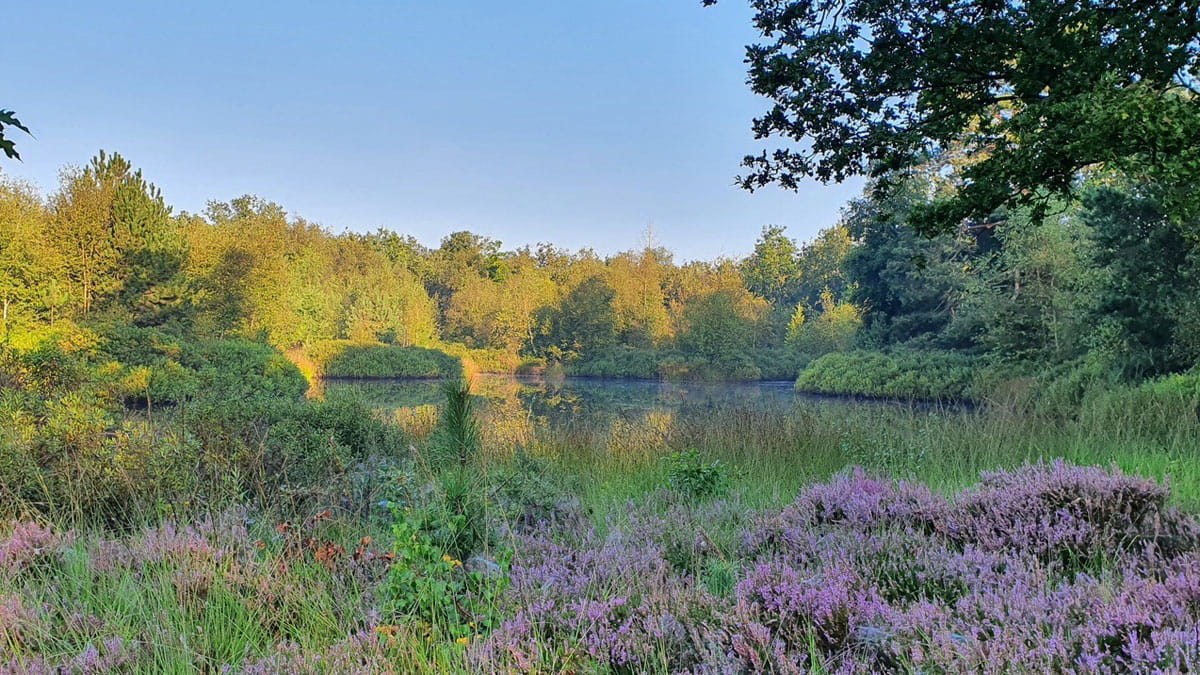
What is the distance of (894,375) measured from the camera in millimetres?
24281

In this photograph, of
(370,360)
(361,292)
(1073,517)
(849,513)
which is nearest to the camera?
(1073,517)

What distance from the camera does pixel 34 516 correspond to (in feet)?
12.1

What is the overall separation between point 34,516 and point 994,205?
639 cm

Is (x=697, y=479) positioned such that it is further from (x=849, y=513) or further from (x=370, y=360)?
(x=370, y=360)

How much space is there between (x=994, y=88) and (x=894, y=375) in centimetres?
1929

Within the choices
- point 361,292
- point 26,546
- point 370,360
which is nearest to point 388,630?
point 26,546

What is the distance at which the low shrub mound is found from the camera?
21719 mm

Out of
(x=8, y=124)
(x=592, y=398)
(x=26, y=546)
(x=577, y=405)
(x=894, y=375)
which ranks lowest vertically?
(x=592, y=398)

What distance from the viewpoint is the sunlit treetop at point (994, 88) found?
400cm

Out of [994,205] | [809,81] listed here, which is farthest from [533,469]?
[809,81]

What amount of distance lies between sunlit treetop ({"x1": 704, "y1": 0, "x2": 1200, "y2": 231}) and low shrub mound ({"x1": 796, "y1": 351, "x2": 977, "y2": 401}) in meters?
13.7

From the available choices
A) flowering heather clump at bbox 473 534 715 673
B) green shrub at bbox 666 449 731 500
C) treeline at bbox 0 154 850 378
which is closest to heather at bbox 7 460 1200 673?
flowering heather clump at bbox 473 534 715 673

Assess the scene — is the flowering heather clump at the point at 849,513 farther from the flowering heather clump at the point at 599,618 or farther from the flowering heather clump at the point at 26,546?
the flowering heather clump at the point at 26,546

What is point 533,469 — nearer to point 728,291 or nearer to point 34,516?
point 34,516
